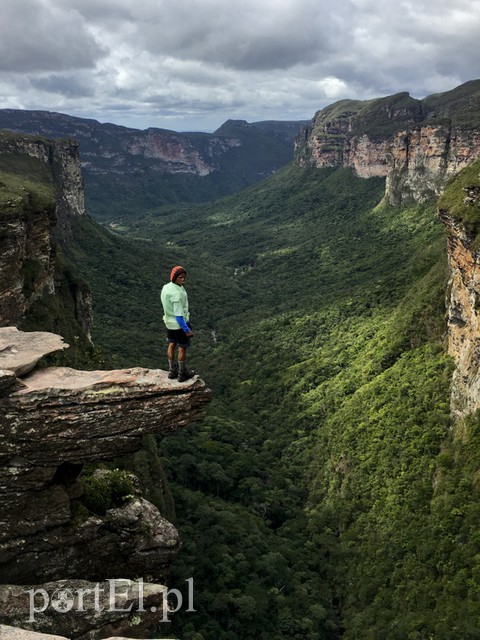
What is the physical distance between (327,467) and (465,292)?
27497 millimetres

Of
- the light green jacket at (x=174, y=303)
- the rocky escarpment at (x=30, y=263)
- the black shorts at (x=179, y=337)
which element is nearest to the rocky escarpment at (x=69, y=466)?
the black shorts at (x=179, y=337)

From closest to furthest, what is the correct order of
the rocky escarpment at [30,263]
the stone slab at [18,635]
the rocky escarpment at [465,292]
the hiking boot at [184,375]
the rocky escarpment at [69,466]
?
the stone slab at [18,635]
the rocky escarpment at [69,466]
the hiking boot at [184,375]
the rocky escarpment at [30,263]
the rocky escarpment at [465,292]

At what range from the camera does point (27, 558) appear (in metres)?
16.5

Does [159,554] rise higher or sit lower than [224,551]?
higher

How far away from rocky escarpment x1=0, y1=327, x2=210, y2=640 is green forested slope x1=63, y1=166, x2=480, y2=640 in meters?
20.0

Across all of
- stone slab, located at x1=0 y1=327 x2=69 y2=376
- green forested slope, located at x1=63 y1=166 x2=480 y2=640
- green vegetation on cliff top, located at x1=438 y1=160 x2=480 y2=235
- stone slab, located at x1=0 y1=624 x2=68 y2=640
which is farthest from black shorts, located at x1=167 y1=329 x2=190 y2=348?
green vegetation on cliff top, located at x1=438 y1=160 x2=480 y2=235

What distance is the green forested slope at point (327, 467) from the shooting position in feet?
135

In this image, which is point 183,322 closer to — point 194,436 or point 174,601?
point 174,601

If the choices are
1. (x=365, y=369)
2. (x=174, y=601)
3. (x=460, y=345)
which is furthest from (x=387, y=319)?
(x=174, y=601)

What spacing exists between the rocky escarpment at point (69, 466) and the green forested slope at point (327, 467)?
2001 centimetres

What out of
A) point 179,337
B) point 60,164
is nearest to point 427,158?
point 60,164

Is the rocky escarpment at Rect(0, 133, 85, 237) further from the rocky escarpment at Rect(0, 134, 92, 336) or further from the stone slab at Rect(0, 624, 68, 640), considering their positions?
the stone slab at Rect(0, 624, 68, 640)

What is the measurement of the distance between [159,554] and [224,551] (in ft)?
94.4

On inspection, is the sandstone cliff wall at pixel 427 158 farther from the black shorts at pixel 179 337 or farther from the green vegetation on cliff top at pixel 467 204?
the black shorts at pixel 179 337
